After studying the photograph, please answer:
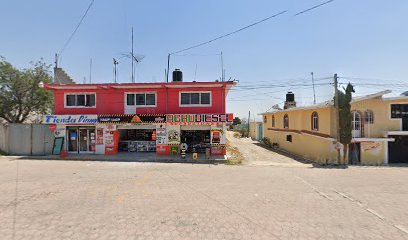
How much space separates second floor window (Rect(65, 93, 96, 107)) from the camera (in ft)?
67.5

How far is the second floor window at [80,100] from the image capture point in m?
20.6

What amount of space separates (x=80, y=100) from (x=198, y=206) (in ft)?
55.2

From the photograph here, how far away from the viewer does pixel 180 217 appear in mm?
6672

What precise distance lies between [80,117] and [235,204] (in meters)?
15.9

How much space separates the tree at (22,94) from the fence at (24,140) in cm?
474

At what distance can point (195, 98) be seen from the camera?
1970 cm

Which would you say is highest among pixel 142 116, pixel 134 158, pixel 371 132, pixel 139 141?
pixel 142 116

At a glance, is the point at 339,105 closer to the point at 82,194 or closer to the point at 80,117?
the point at 82,194

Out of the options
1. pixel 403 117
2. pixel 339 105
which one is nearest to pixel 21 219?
pixel 339 105

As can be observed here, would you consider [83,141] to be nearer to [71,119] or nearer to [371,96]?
[71,119]

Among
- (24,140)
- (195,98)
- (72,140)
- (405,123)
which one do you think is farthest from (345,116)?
(24,140)

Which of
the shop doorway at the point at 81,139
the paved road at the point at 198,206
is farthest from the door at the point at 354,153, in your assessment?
the shop doorway at the point at 81,139

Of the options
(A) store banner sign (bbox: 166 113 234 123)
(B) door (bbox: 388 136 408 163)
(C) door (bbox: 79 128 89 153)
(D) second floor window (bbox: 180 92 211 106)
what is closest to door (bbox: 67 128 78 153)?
(C) door (bbox: 79 128 89 153)

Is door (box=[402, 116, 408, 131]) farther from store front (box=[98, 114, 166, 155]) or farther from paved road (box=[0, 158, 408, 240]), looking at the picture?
store front (box=[98, 114, 166, 155])
